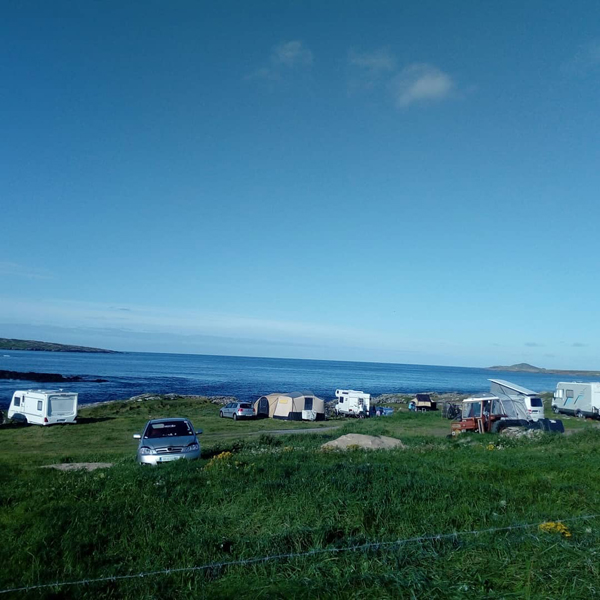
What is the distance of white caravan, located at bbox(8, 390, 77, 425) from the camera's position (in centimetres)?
3494

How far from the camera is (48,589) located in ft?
19.5

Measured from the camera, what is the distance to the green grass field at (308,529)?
5.79 metres

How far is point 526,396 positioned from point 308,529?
28102 millimetres

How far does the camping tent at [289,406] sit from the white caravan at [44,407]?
52.5 feet

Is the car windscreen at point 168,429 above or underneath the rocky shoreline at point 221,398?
above

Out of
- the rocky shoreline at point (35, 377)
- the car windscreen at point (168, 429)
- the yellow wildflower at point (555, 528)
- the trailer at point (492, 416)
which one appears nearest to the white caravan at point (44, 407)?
the car windscreen at point (168, 429)

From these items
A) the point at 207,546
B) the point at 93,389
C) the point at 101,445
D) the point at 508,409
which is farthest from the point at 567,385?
the point at 93,389

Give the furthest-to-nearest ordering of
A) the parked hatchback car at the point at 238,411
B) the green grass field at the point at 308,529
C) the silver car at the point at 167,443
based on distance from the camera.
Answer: the parked hatchback car at the point at 238,411, the silver car at the point at 167,443, the green grass field at the point at 308,529

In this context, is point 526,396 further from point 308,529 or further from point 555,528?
point 308,529

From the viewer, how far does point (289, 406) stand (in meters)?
45.2

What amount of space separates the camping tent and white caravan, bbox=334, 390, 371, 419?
6.20m

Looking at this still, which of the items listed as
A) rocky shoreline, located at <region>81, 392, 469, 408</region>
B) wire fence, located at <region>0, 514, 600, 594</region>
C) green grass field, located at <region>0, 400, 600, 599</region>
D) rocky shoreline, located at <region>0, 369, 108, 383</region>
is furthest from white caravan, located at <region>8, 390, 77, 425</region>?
rocky shoreline, located at <region>0, 369, 108, 383</region>

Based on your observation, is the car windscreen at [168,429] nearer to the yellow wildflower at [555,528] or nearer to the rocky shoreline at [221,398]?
the yellow wildflower at [555,528]

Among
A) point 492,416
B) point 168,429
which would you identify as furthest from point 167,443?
point 492,416
